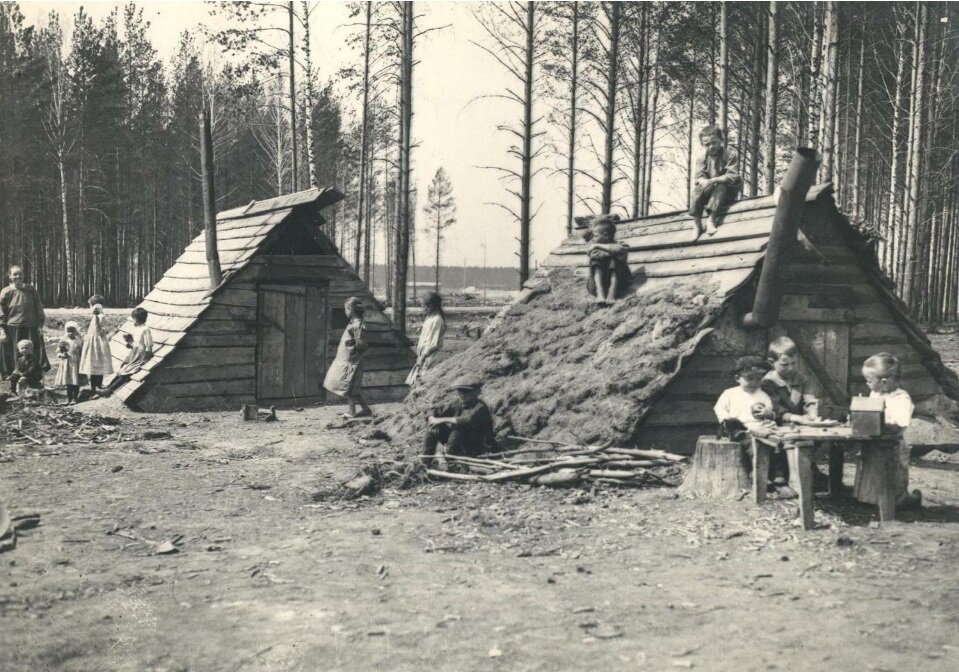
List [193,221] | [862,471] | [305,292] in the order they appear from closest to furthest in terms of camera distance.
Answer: [862,471] < [305,292] < [193,221]

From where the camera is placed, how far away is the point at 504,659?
12.4ft

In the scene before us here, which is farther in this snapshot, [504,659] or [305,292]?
[305,292]

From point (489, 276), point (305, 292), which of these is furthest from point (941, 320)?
point (489, 276)

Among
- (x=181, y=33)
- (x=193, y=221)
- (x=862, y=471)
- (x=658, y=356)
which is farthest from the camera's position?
(x=193, y=221)

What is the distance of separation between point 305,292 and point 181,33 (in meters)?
31.3

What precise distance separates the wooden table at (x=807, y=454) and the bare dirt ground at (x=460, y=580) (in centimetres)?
17

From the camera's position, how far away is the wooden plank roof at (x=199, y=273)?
522 inches

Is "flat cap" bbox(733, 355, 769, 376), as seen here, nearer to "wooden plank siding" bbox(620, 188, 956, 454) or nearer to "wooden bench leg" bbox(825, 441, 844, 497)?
"wooden plank siding" bbox(620, 188, 956, 454)

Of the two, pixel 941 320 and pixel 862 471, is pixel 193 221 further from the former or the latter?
pixel 862 471

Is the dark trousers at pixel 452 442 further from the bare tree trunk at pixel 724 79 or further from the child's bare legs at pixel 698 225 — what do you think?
the bare tree trunk at pixel 724 79

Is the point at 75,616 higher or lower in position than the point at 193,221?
lower

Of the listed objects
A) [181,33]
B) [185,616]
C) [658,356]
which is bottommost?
[185,616]

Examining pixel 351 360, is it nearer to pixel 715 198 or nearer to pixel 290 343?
pixel 290 343

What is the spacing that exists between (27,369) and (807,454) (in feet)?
40.2
